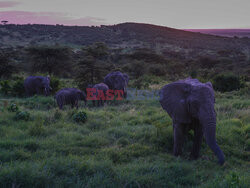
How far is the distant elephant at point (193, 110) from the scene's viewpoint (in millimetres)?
4242

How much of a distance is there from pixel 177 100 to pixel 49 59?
22.4 meters

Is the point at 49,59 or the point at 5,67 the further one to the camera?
the point at 49,59

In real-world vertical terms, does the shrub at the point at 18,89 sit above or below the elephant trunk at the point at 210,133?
below

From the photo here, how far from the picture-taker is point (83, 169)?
4.08m

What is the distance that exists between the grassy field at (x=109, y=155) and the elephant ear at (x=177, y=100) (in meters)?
0.91

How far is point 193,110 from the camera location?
453 centimetres

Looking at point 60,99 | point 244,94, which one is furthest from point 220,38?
point 60,99

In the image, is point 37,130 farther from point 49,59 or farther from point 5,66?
point 49,59

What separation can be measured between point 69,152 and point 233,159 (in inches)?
140

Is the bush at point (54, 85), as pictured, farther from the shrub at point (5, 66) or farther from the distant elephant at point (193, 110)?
the distant elephant at point (193, 110)

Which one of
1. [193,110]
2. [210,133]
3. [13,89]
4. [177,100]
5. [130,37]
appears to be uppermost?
[130,37]

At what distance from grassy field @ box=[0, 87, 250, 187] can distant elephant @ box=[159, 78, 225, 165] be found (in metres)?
0.45

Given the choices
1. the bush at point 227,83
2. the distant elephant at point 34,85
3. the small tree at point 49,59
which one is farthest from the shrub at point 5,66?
the bush at point 227,83

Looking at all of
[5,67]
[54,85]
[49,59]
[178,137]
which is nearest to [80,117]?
[178,137]
